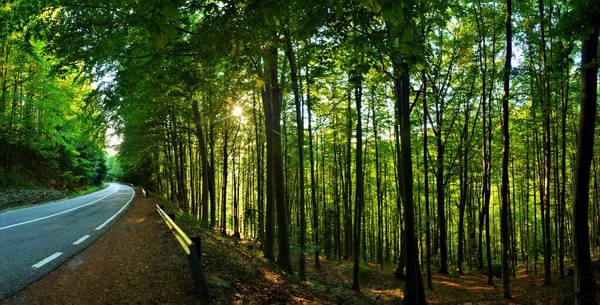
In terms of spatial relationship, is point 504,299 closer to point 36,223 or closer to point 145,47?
point 145,47

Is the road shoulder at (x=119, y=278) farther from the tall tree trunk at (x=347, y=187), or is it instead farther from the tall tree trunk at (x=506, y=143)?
the tall tree trunk at (x=347, y=187)

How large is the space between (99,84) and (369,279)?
1583cm

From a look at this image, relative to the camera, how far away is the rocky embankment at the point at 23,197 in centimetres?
1922

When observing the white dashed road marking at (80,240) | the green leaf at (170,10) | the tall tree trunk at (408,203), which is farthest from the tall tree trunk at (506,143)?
the white dashed road marking at (80,240)

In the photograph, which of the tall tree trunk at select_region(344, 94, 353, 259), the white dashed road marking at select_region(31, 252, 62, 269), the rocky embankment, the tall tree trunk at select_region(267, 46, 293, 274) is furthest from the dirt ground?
the rocky embankment

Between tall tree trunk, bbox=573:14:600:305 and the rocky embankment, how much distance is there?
2343cm

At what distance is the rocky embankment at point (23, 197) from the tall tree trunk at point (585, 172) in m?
23.4

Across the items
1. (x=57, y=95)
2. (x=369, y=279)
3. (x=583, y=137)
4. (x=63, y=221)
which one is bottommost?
(x=369, y=279)

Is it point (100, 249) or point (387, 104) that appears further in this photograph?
point (387, 104)

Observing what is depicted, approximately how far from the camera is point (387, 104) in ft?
66.5

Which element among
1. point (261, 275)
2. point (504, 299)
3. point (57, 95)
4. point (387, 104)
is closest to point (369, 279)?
point (504, 299)

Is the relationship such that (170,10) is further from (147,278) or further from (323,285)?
(323,285)

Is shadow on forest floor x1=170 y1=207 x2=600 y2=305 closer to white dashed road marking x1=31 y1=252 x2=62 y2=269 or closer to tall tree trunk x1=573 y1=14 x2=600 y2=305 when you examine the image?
white dashed road marking x1=31 y1=252 x2=62 y2=269

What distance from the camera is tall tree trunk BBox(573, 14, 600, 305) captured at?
651 centimetres
